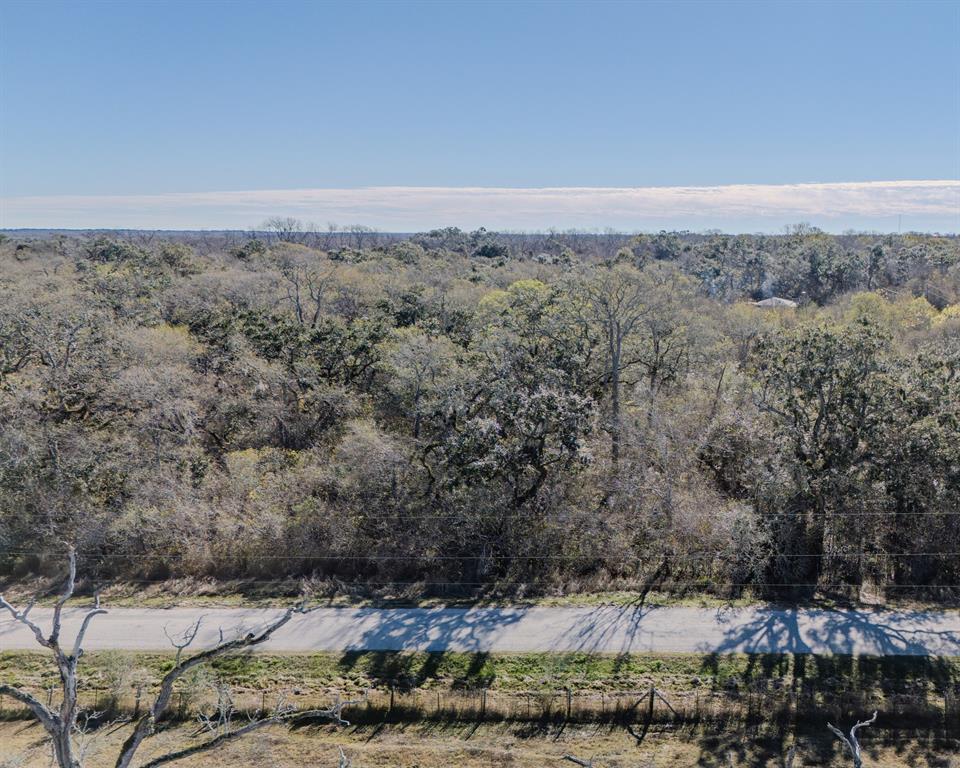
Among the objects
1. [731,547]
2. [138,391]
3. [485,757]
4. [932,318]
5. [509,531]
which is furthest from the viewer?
[932,318]

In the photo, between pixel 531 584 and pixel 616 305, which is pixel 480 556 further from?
pixel 616 305

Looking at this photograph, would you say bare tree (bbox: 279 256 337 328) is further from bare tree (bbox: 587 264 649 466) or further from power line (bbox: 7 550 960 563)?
power line (bbox: 7 550 960 563)

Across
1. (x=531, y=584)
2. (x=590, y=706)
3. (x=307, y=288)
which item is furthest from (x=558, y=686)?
(x=307, y=288)

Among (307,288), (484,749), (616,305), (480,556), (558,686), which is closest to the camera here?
(484,749)

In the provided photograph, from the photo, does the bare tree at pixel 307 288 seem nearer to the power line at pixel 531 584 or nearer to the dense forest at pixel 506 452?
the dense forest at pixel 506 452

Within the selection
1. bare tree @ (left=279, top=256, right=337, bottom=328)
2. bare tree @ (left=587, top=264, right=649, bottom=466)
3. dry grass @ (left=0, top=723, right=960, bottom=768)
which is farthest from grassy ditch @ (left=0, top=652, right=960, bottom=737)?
bare tree @ (left=279, top=256, right=337, bottom=328)

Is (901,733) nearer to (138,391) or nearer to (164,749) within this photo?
(164,749)

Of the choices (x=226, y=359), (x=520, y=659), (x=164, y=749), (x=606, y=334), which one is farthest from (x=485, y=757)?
(x=226, y=359)
